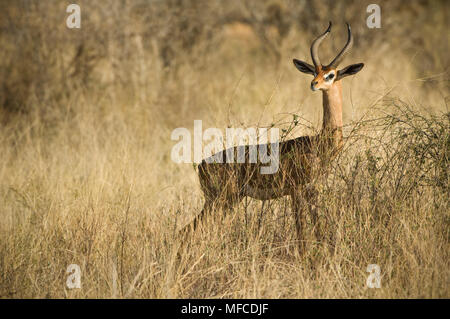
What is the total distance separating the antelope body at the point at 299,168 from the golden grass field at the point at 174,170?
0.11 meters

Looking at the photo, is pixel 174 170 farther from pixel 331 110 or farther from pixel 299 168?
pixel 331 110

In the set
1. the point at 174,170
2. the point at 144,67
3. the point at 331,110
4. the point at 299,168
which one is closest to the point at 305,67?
the point at 331,110

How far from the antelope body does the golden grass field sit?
11cm

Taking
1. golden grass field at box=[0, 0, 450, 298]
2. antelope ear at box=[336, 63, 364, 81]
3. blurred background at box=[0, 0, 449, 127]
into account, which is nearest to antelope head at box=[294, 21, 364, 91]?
antelope ear at box=[336, 63, 364, 81]

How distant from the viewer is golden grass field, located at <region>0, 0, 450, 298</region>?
3.40m

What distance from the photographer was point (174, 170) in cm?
641

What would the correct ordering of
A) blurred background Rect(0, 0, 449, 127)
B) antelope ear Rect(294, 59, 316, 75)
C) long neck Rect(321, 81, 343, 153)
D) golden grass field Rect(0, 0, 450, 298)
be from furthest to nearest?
blurred background Rect(0, 0, 449, 127)
antelope ear Rect(294, 59, 316, 75)
long neck Rect(321, 81, 343, 153)
golden grass field Rect(0, 0, 450, 298)

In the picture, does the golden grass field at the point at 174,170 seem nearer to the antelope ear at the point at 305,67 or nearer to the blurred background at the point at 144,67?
the blurred background at the point at 144,67

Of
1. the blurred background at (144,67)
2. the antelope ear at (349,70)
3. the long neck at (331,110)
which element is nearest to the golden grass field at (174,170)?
the blurred background at (144,67)

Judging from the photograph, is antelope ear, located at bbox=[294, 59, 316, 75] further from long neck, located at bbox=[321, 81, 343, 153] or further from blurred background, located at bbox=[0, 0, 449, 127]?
blurred background, located at bbox=[0, 0, 449, 127]

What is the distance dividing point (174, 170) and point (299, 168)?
111 inches

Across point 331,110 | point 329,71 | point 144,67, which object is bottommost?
point 331,110
